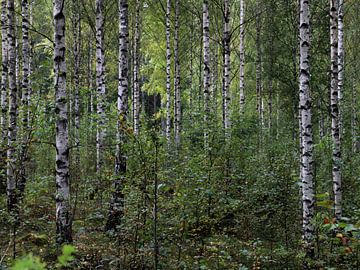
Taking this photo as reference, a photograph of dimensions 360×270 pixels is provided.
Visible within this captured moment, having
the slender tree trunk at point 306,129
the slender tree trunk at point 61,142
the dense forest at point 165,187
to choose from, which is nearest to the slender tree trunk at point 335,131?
the dense forest at point 165,187

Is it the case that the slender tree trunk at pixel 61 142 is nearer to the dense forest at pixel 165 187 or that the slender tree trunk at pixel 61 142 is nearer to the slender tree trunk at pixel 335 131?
the dense forest at pixel 165 187

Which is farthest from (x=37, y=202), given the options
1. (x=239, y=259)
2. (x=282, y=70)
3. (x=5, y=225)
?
(x=282, y=70)

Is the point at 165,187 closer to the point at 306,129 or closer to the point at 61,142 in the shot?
the point at 61,142

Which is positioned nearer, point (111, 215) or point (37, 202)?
point (111, 215)

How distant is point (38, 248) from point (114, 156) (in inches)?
89.0

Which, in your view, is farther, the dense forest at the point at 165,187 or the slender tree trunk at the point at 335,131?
the slender tree trunk at the point at 335,131

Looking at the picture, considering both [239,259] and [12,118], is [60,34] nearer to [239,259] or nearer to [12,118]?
[12,118]

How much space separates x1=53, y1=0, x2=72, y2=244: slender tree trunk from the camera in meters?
5.41

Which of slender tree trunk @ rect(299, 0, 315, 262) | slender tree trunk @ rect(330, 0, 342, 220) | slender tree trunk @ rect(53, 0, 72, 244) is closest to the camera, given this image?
slender tree trunk @ rect(53, 0, 72, 244)

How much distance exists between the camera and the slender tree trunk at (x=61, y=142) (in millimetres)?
5406

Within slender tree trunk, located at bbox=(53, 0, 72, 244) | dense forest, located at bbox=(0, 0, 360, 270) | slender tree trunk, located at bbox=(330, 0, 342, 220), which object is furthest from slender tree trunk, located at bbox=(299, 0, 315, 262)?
slender tree trunk, located at bbox=(53, 0, 72, 244)

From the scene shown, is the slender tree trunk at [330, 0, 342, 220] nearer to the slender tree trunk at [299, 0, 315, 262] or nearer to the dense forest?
the dense forest

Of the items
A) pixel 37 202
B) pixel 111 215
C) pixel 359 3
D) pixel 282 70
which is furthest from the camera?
pixel 359 3

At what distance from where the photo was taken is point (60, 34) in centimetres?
554
